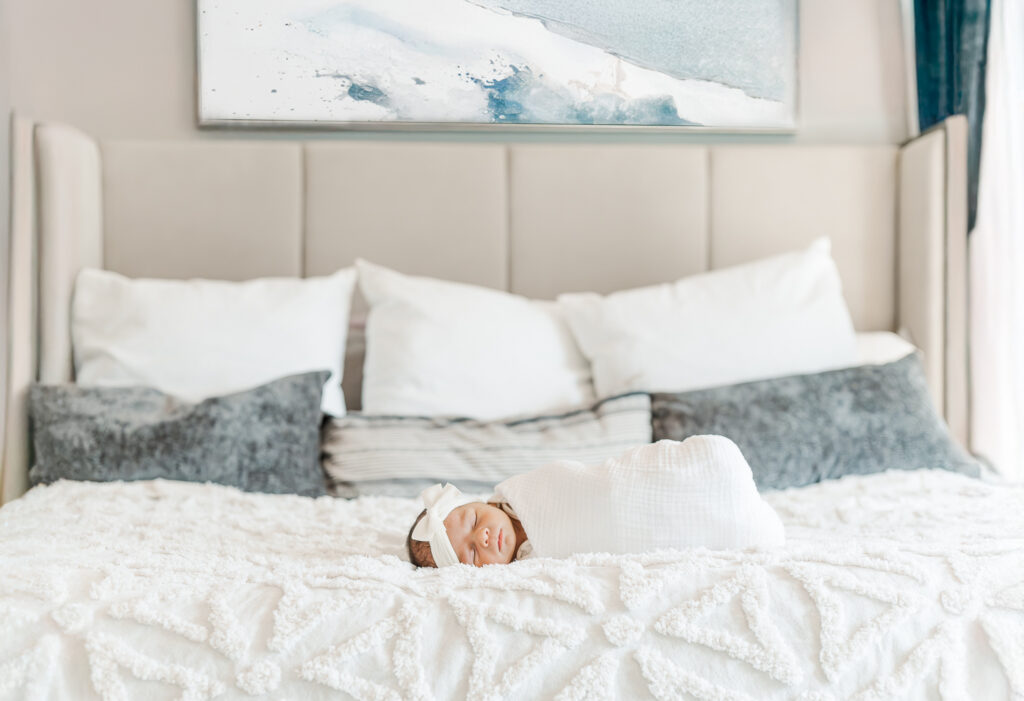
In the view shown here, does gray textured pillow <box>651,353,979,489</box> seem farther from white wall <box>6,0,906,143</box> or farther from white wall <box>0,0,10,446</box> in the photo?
white wall <box>0,0,10,446</box>

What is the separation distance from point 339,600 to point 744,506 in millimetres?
529

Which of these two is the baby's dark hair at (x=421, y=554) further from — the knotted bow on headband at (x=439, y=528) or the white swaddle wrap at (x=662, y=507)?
the white swaddle wrap at (x=662, y=507)

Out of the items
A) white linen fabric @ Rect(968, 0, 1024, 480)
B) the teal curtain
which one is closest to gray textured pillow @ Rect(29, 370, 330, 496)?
white linen fabric @ Rect(968, 0, 1024, 480)

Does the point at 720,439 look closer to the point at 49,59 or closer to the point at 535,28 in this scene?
the point at 535,28

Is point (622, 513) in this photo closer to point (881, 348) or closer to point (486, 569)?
point (486, 569)

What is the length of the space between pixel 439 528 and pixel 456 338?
851 millimetres

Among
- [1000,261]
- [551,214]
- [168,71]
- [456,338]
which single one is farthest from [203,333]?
[1000,261]

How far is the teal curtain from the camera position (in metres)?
2.23

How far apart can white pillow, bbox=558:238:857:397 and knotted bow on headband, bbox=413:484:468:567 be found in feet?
2.64

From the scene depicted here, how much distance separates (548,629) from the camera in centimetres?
89

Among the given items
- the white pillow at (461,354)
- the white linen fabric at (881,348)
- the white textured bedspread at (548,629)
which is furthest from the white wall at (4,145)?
the white linen fabric at (881,348)

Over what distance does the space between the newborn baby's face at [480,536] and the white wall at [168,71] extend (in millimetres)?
1378

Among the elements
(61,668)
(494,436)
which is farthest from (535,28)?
(61,668)

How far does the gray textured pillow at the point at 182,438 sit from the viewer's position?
1.71 m
